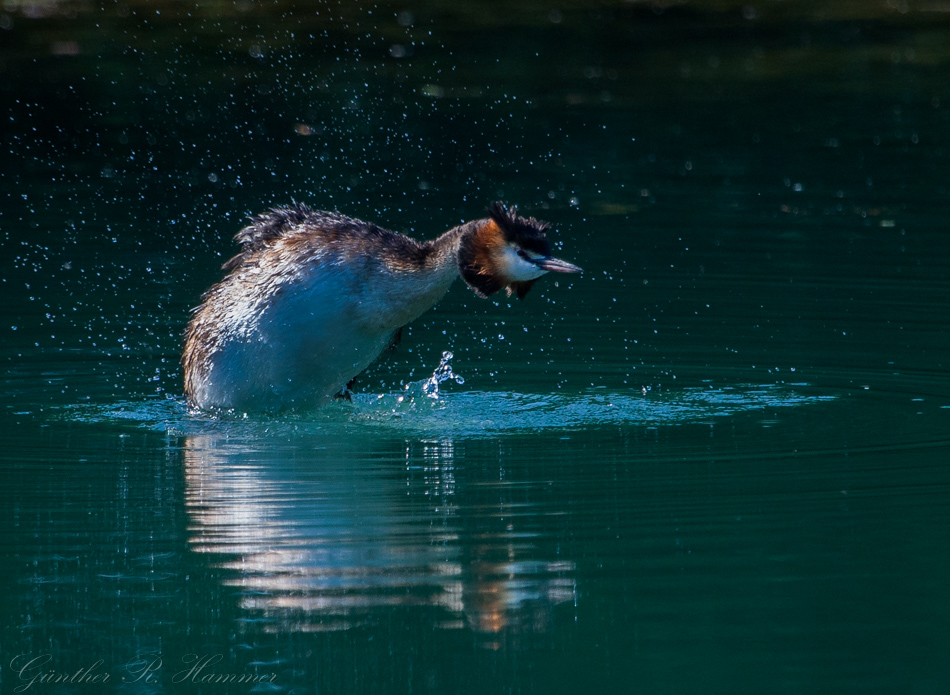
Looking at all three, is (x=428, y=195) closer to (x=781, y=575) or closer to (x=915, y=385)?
(x=915, y=385)

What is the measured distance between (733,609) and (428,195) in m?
12.9

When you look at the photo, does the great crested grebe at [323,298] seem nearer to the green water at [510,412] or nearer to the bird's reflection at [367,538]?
the green water at [510,412]

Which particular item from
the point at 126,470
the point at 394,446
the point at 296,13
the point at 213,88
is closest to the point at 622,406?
the point at 394,446

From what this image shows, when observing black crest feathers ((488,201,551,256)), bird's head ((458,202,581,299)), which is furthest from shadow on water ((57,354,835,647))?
black crest feathers ((488,201,551,256))

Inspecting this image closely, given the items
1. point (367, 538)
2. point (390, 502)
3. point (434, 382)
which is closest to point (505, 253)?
point (434, 382)

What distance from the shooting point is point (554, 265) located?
383 inches

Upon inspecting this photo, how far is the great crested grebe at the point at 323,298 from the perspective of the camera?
400 inches

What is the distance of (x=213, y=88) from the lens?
26.3 metres

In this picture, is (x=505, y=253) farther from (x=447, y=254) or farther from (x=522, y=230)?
(x=447, y=254)

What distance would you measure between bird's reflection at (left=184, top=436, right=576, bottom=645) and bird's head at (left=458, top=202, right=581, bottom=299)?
1051 millimetres

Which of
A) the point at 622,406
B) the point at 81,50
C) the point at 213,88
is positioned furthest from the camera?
the point at 81,50

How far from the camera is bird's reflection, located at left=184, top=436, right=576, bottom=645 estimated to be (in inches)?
278

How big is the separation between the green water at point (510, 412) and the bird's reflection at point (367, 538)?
0.03 m

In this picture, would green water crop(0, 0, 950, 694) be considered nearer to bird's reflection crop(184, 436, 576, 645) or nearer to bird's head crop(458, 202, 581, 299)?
bird's reflection crop(184, 436, 576, 645)
